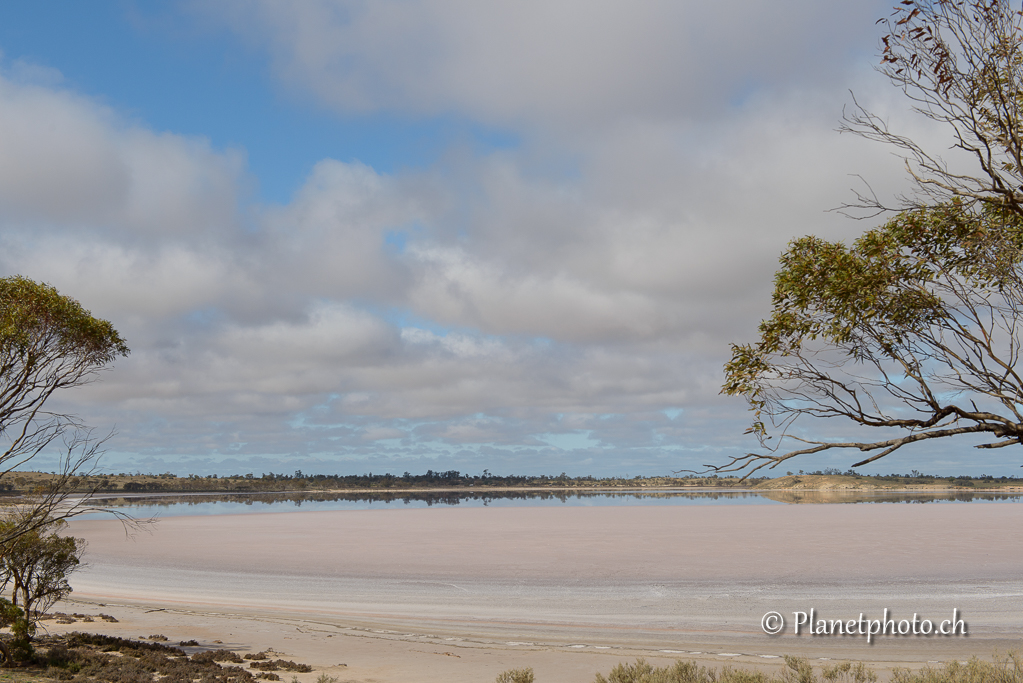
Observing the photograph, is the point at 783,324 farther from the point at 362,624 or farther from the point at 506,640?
the point at 362,624

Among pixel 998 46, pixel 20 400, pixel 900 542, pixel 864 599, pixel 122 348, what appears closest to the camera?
pixel 998 46

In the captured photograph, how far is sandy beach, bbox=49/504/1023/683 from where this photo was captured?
19891 millimetres

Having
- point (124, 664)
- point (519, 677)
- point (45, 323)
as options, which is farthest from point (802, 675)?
point (45, 323)


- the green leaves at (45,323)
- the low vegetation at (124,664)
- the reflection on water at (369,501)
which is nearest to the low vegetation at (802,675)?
the low vegetation at (124,664)

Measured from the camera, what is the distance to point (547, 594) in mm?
30609

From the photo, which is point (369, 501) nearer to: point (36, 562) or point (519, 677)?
point (36, 562)

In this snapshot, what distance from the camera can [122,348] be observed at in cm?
1956

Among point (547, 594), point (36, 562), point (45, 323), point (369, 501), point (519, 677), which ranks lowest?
point (369, 501)

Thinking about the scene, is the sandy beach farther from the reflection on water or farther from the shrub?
the reflection on water

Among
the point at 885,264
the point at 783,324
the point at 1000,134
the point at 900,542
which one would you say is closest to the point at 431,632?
the point at 783,324

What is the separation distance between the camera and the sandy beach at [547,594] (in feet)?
65.3

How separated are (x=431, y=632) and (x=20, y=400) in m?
13.7

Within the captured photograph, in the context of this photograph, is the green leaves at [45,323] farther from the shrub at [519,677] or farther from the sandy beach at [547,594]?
the shrub at [519,677]

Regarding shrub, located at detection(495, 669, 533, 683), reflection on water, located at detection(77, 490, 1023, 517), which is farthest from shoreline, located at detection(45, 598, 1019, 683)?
reflection on water, located at detection(77, 490, 1023, 517)
